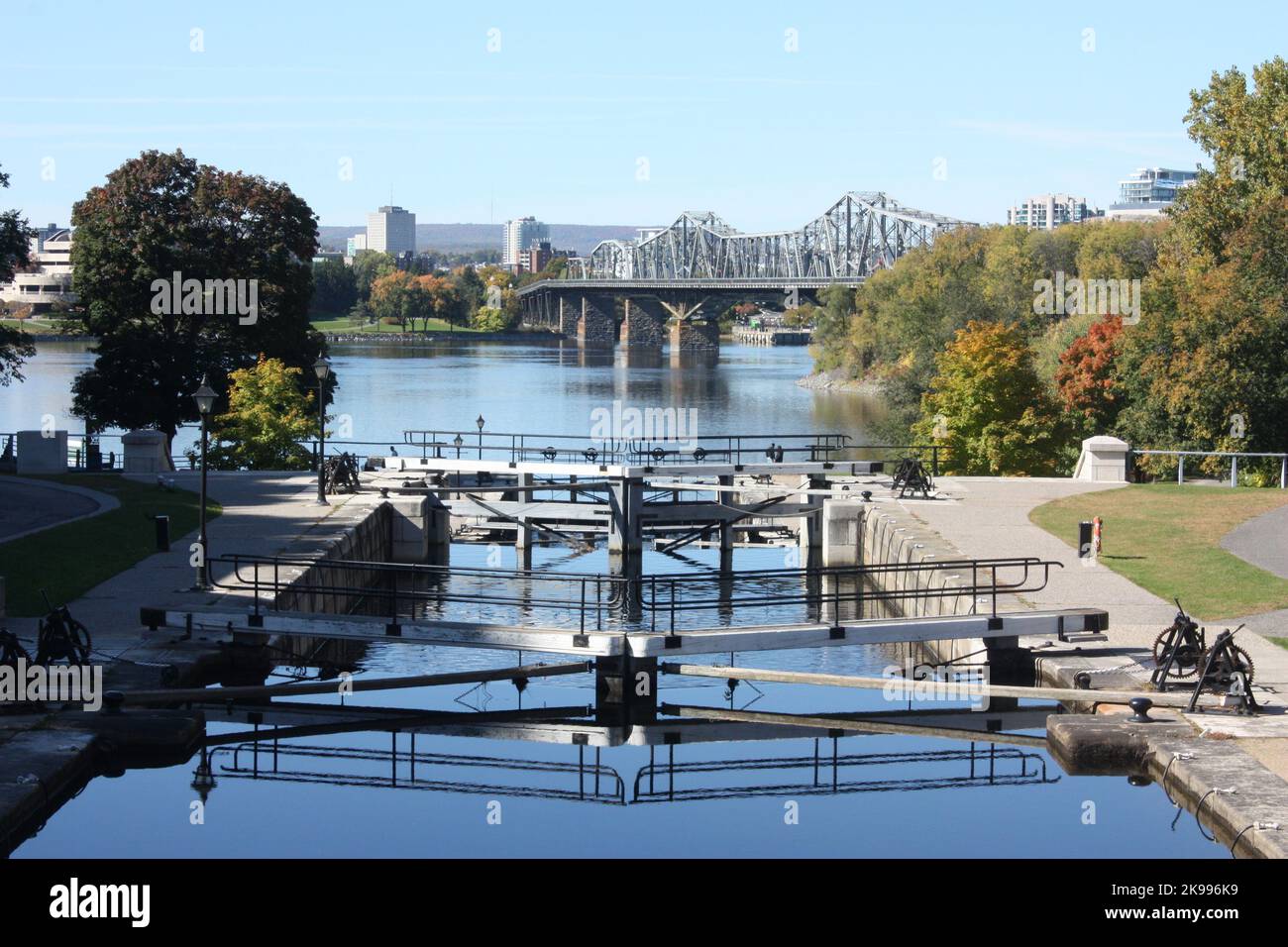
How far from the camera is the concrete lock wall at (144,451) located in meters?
42.3

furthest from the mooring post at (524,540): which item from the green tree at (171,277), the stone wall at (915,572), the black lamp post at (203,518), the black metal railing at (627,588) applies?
the black lamp post at (203,518)

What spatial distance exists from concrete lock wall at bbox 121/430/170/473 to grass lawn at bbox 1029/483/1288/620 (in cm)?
2152

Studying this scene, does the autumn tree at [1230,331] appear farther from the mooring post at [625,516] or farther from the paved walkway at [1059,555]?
the mooring post at [625,516]

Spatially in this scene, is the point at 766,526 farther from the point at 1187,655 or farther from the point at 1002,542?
the point at 1187,655

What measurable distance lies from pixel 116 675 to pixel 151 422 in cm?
3550

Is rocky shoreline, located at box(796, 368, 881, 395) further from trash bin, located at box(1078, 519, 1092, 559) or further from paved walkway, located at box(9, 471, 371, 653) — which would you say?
trash bin, located at box(1078, 519, 1092, 559)

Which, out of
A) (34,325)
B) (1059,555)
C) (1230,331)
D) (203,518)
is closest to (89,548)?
(203,518)

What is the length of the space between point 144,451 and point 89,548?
1320 centimetres

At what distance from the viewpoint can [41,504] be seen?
35344mm

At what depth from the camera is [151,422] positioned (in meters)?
55.2

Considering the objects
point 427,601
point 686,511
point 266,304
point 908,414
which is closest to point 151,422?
point 266,304

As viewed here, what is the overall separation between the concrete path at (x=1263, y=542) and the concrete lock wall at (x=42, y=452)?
88.8ft

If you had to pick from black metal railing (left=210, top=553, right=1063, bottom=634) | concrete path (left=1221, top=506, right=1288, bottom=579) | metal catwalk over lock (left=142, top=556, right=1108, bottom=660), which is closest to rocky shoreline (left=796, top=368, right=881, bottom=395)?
black metal railing (left=210, top=553, right=1063, bottom=634)

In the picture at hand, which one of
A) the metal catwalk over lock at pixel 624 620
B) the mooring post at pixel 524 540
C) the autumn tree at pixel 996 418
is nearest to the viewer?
the metal catwalk over lock at pixel 624 620
